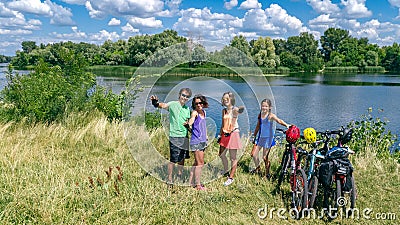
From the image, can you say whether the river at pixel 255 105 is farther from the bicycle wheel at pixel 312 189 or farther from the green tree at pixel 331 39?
the green tree at pixel 331 39

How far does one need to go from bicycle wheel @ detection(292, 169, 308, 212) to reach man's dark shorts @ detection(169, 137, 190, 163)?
1.38m

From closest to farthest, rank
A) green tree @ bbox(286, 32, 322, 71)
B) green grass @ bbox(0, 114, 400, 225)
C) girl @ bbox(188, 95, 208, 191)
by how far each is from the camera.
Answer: green grass @ bbox(0, 114, 400, 225), girl @ bbox(188, 95, 208, 191), green tree @ bbox(286, 32, 322, 71)

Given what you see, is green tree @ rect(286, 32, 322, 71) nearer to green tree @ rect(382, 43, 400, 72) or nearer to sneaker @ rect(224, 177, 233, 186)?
green tree @ rect(382, 43, 400, 72)

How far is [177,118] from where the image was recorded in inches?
164

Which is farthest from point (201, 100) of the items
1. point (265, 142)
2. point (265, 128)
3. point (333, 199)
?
point (333, 199)

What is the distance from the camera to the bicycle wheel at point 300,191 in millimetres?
3639

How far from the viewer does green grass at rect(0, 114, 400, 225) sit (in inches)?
136

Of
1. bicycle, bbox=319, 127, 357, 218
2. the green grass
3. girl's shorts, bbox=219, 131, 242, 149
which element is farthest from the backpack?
girl's shorts, bbox=219, 131, 242, 149

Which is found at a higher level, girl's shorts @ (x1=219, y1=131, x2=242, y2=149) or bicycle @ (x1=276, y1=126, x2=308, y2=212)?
girl's shorts @ (x1=219, y1=131, x2=242, y2=149)

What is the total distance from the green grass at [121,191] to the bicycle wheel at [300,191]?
0.58 feet

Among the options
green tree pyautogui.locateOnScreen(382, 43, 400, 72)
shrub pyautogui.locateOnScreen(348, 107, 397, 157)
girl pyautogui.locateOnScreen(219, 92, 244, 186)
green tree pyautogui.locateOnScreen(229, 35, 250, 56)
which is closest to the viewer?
girl pyautogui.locateOnScreen(219, 92, 244, 186)

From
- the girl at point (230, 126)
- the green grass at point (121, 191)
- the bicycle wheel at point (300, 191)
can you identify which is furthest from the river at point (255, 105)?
the bicycle wheel at point (300, 191)

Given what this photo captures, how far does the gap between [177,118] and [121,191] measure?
108 centimetres

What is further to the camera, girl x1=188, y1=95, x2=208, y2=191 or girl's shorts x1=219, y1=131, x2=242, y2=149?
girl's shorts x1=219, y1=131, x2=242, y2=149
